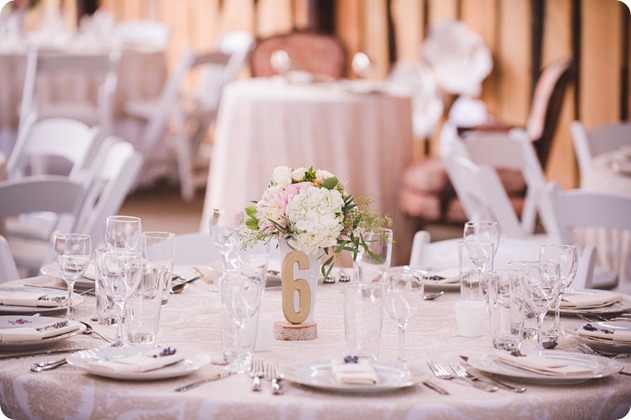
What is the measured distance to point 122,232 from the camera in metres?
2.59

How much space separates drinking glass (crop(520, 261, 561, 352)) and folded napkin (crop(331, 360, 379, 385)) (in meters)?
0.38

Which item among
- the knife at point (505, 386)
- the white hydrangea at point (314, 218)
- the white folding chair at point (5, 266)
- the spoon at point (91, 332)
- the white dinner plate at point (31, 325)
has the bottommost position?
the knife at point (505, 386)

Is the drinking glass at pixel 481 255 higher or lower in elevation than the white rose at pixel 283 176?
lower

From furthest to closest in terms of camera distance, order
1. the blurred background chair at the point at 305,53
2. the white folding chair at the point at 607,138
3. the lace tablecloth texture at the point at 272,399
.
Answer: the blurred background chair at the point at 305,53 < the white folding chair at the point at 607,138 < the lace tablecloth texture at the point at 272,399

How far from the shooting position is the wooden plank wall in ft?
23.1

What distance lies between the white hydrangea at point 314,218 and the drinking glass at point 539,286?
37cm

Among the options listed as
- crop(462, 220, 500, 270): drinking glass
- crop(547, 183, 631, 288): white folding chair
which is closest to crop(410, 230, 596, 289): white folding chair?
crop(547, 183, 631, 288): white folding chair

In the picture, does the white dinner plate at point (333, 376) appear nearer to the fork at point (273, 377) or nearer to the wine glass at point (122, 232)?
the fork at point (273, 377)

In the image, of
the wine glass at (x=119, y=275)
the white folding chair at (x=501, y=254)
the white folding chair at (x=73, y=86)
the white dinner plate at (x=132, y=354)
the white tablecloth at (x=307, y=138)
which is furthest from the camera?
the white folding chair at (x=73, y=86)

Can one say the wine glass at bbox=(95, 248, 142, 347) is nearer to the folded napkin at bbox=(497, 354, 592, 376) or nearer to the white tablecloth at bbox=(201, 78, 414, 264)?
the folded napkin at bbox=(497, 354, 592, 376)

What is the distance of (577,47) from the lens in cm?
719

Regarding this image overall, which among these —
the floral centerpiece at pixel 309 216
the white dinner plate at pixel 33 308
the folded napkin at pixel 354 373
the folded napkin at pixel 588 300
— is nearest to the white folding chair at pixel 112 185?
the white dinner plate at pixel 33 308

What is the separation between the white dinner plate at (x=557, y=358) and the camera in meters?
1.90

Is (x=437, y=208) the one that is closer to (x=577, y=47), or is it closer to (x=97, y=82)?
(x=577, y=47)
